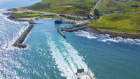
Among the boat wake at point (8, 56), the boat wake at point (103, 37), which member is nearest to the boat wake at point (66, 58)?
the boat wake at point (8, 56)

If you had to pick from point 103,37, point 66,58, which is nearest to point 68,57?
point 66,58

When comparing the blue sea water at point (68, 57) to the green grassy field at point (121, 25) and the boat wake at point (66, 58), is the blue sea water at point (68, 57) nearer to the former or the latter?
the boat wake at point (66, 58)

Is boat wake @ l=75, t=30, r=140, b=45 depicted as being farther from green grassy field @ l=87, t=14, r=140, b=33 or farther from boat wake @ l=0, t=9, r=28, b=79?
boat wake @ l=0, t=9, r=28, b=79

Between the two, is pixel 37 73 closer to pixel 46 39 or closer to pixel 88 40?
pixel 46 39

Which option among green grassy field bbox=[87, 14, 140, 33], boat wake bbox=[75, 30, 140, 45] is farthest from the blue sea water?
green grassy field bbox=[87, 14, 140, 33]

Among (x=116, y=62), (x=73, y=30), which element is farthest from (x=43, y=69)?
(x=73, y=30)

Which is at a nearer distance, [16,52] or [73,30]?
[16,52]

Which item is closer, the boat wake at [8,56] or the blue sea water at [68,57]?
the boat wake at [8,56]

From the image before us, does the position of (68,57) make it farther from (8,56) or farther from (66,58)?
(8,56)
